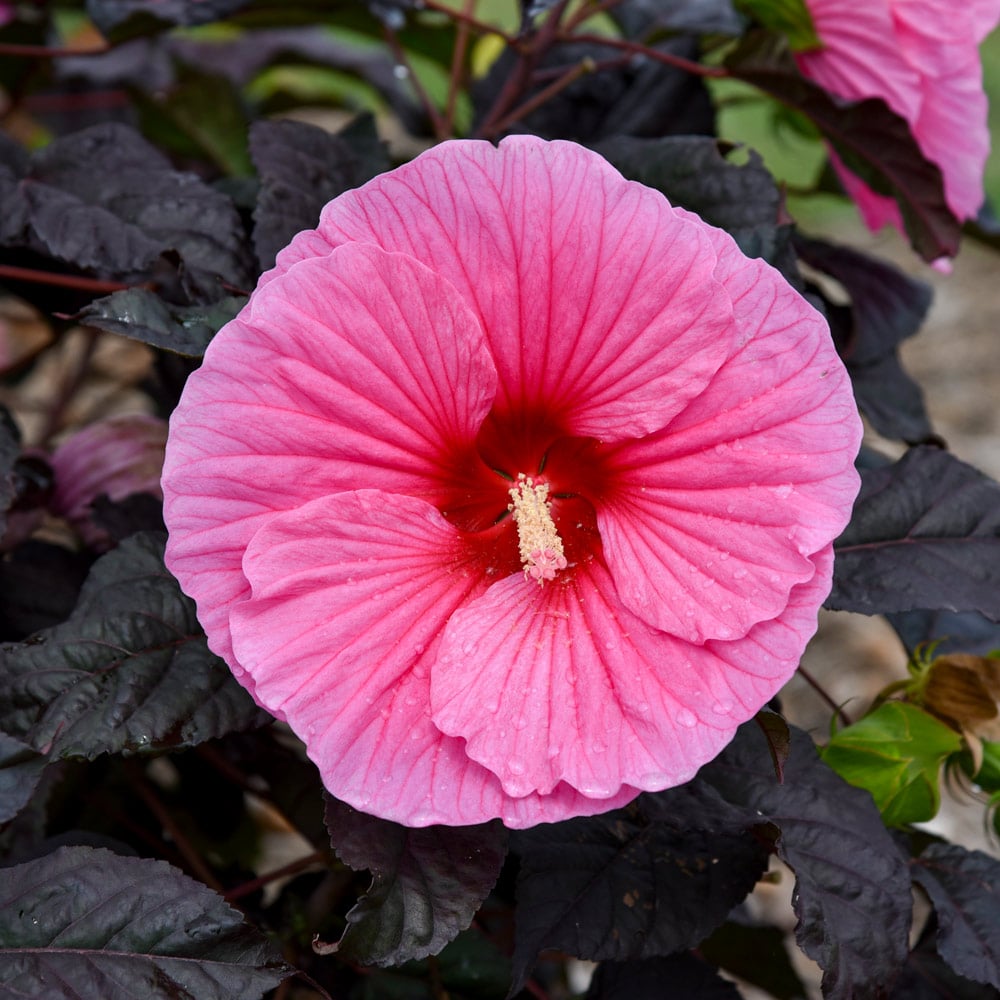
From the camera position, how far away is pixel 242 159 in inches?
53.7

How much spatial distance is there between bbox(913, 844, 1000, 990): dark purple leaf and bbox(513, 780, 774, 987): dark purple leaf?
0.14m

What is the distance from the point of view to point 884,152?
896 millimetres

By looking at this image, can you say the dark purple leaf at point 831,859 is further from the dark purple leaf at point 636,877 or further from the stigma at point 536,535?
the stigma at point 536,535

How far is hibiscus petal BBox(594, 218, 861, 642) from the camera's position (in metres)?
0.59

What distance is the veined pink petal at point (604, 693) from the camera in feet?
1.91

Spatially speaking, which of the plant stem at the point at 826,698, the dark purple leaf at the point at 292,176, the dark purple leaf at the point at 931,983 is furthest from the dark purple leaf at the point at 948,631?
the dark purple leaf at the point at 292,176

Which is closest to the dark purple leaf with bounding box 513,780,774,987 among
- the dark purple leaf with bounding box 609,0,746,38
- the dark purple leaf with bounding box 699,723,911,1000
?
the dark purple leaf with bounding box 699,723,911,1000

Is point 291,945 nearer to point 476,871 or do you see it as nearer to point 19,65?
point 476,871

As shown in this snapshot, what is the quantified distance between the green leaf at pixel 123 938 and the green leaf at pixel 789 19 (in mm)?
787

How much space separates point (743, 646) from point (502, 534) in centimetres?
18

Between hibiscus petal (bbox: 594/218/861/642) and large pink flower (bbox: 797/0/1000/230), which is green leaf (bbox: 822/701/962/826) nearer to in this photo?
hibiscus petal (bbox: 594/218/861/642)

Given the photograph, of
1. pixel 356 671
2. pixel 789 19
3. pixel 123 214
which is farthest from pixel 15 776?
pixel 789 19

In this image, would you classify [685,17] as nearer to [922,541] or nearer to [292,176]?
[292,176]

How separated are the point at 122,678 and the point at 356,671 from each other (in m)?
0.17
